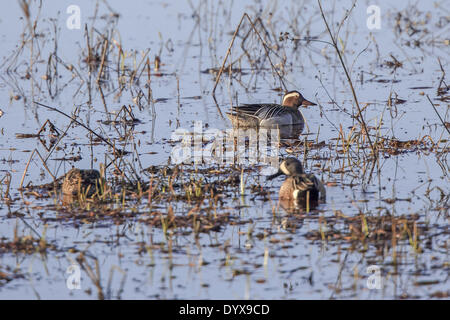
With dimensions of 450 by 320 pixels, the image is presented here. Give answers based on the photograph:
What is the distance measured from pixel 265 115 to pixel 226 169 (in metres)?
3.05

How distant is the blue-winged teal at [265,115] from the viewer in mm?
11586

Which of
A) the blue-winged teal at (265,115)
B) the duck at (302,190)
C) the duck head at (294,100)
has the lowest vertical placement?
the duck at (302,190)

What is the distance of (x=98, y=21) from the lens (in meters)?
17.1

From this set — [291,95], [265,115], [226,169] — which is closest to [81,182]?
[226,169]

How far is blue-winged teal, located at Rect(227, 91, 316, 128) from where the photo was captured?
11.6 metres

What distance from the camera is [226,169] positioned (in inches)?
345

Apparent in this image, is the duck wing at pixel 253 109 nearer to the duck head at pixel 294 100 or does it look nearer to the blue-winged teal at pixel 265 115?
the blue-winged teal at pixel 265 115

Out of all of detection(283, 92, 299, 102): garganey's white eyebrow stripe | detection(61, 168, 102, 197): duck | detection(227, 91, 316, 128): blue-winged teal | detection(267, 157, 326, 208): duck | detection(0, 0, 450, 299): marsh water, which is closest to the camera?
detection(0, 0, 450, 299): marsh water

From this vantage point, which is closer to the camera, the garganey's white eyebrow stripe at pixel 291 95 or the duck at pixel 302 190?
the duck at pixel 302 190

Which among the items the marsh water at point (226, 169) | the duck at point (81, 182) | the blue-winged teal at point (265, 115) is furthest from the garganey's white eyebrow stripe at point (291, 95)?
the duck at point (81, 182)

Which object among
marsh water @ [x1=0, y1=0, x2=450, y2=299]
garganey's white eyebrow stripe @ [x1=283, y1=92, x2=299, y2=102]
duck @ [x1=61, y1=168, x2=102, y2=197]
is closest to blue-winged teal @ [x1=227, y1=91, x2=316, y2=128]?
garganey's white eyebrow stripe @ [x1=283, y1=92, x2=299, y2=102]

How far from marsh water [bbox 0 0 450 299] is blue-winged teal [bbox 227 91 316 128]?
0.27 m

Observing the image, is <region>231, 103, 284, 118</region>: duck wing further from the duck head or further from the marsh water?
the duck head

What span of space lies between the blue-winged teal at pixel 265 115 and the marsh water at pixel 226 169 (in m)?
0.27
